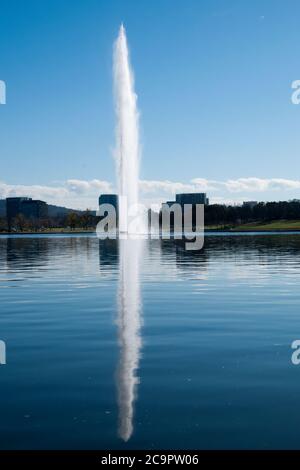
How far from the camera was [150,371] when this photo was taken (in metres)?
13.4

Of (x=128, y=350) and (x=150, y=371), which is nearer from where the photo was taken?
(x=150, y=371)

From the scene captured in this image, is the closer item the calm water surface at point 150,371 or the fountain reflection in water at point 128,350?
the calm water surface at point 150,371

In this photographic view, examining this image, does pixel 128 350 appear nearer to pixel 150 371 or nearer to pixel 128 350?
pixel 128 350

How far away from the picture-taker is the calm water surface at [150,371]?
944 centimetres

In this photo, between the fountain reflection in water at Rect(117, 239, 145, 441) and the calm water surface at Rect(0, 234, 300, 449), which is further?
the fountain reflection in water at Rect(117, 239, 145, 441)

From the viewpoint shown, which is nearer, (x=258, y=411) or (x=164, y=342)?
(x=258, y=411)

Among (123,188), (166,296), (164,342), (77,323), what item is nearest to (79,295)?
(166,296)

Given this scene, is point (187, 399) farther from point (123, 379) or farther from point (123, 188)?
point (123, 188)

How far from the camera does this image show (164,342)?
1691cm

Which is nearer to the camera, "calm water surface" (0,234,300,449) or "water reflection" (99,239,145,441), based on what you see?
"calm water surface" (0,234,300,449)

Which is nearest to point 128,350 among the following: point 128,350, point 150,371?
point 128,350

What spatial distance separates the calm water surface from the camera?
9438mm

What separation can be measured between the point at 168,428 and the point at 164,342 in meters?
7.31
